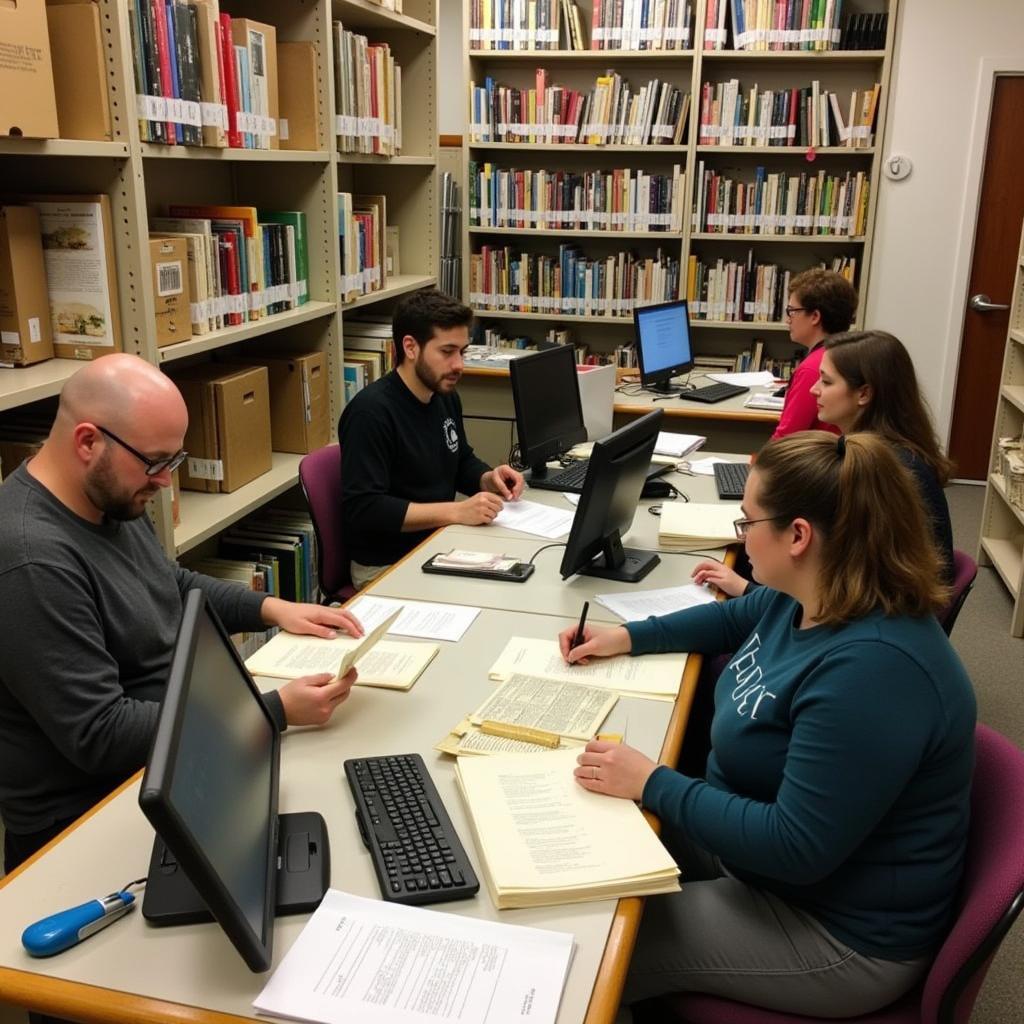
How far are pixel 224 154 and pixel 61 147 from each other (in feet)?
2.31

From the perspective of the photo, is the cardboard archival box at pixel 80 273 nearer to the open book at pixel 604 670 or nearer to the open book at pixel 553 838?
the open book at pixel 604 670

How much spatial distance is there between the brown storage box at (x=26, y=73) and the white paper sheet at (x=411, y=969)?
1.61 meters

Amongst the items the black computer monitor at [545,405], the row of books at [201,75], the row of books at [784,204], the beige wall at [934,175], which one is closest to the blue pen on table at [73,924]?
the row of books at [201,75]

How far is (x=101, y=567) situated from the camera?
1.59m

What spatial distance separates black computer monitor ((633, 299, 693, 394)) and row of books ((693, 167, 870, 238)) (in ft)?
3.10

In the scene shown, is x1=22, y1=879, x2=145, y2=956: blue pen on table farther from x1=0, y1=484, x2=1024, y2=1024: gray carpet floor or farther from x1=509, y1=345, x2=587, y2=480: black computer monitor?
x1=509, y1=345, x2=587, y2=480: black computer monitor

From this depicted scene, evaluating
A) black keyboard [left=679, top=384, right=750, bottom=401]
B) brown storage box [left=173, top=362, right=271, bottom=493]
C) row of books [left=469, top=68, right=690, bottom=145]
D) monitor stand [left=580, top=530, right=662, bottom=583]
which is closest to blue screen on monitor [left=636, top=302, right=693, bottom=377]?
black keyboard [left=679, top=384, right=750, bottom=401]

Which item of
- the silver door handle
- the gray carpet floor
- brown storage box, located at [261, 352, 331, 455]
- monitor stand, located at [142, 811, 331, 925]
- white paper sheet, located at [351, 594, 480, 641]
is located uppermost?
the silver door handle

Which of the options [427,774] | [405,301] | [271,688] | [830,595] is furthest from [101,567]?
[405,301]

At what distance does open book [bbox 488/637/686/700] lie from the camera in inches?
68.9

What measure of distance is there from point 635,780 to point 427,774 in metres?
0.30

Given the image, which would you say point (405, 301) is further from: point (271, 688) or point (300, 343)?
point (271, 688)

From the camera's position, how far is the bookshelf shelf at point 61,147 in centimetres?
195

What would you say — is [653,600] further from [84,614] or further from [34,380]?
[34,380]
